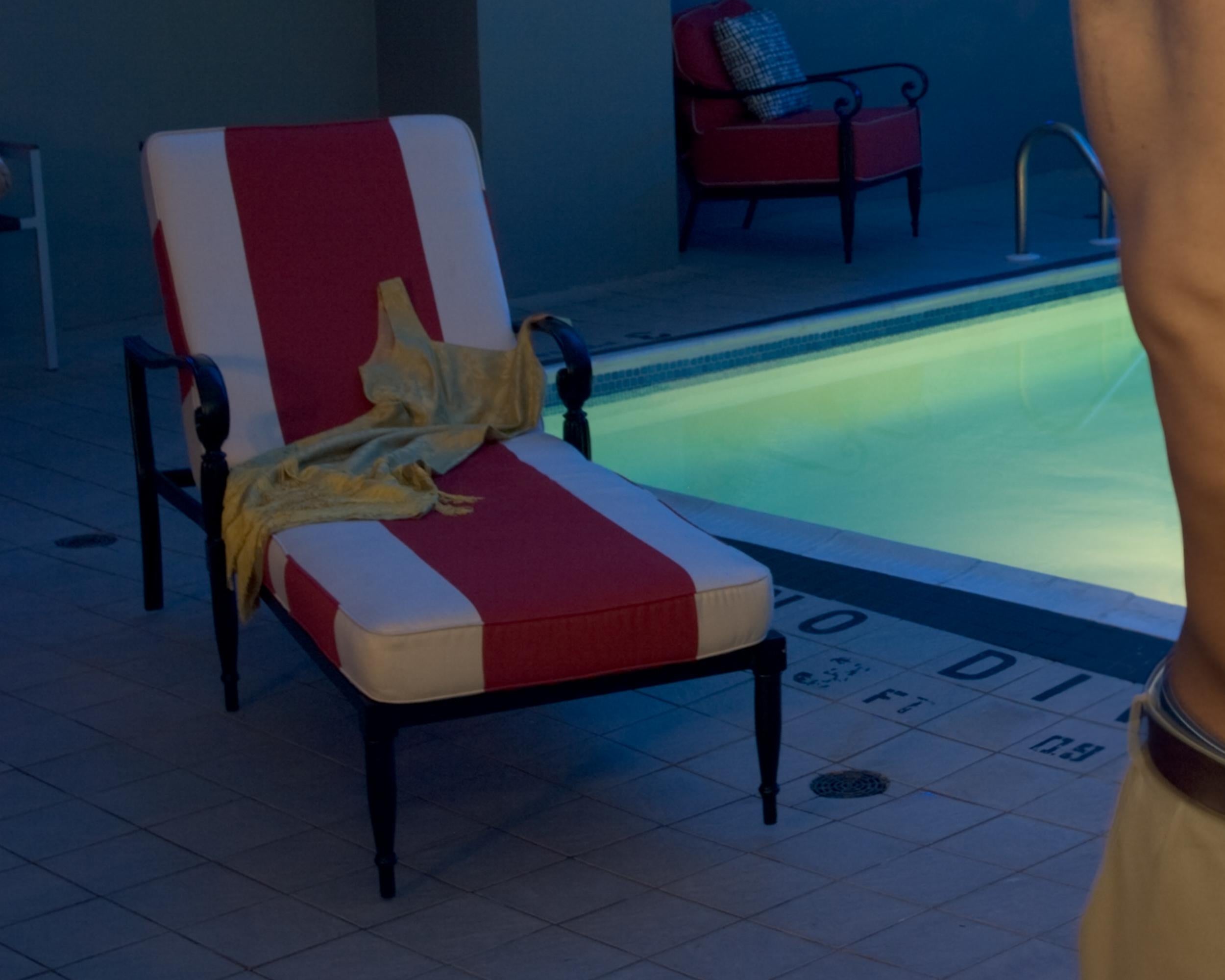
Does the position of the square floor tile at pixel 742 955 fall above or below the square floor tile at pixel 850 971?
below

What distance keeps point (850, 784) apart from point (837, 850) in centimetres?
23

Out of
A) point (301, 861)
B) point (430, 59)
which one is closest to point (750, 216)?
point (430, 59)

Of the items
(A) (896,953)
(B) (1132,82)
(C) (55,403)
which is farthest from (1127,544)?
(B) (1132,82)

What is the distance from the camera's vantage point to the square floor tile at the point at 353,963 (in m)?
2.21

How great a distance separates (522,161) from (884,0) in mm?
2929

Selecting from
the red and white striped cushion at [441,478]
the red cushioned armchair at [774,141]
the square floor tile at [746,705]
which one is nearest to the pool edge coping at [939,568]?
the square floor tile at [746,705]

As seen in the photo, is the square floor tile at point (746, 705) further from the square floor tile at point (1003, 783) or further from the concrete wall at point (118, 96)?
the concrete wall at point (118, 96)

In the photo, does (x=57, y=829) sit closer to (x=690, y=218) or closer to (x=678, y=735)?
(x=678, y=735)

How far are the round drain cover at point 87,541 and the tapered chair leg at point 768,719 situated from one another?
2.07 metres

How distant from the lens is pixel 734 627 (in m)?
2.51

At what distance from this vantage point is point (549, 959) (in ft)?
7.33

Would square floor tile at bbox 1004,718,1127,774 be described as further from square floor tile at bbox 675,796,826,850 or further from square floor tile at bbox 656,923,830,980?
square floor tile at bbox 656,923,830,980

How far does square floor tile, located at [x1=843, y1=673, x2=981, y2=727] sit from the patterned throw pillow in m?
5.00

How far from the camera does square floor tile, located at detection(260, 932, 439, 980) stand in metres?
2.21
